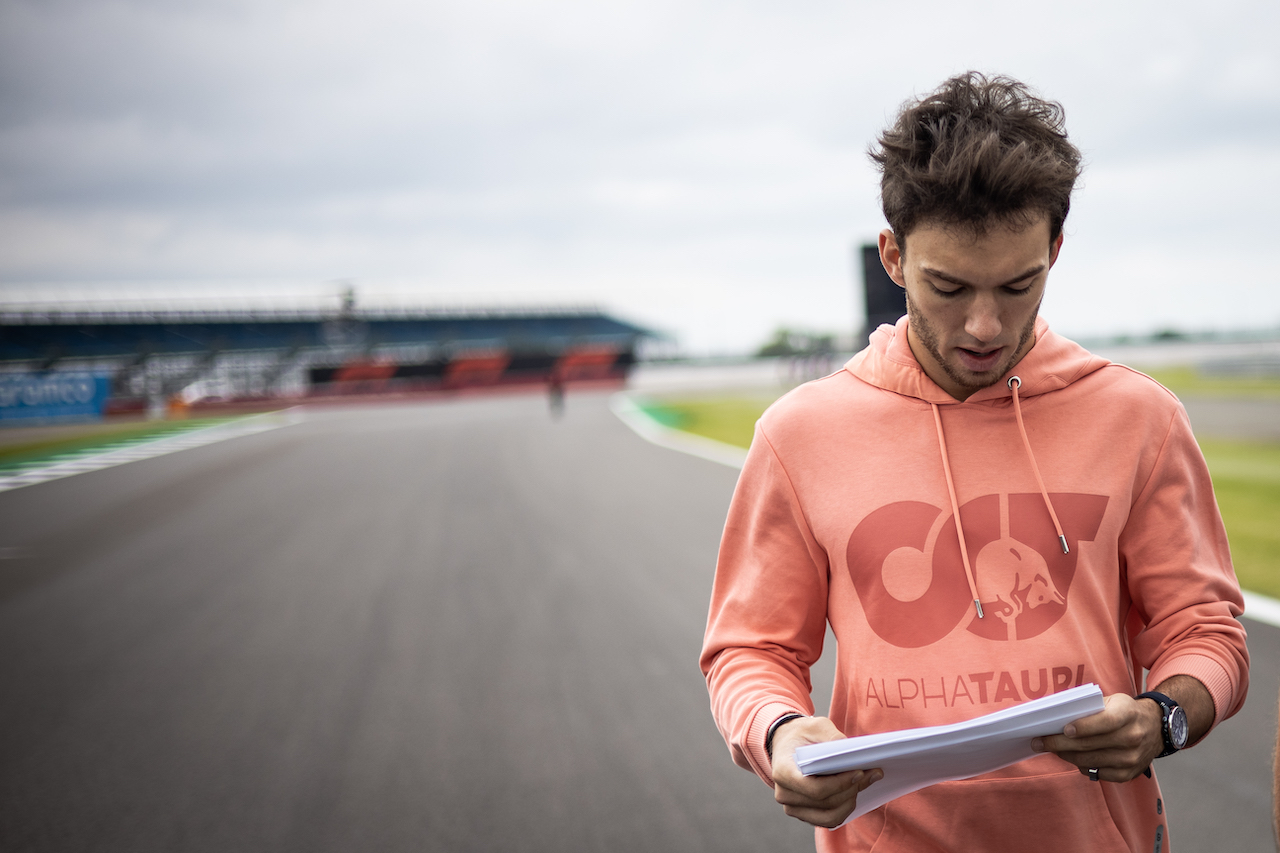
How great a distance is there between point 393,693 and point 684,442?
12549 mm

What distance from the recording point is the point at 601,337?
261ft

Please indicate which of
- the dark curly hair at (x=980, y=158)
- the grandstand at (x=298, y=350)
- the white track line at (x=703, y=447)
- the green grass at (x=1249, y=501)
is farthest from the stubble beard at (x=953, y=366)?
the grandstand at (x=298, y=350)

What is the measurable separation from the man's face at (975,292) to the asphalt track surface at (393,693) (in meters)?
2.22

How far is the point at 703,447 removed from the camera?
50.9 ft

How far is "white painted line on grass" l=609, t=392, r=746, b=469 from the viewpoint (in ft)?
45.2

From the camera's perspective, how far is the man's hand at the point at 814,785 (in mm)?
1190

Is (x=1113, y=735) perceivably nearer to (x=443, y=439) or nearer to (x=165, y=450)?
(x=443, y=439)

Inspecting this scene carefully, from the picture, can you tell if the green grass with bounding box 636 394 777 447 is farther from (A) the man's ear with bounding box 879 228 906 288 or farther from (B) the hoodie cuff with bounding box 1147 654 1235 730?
(B) the hoodie cuff with bounding box 1147 654 1235 730

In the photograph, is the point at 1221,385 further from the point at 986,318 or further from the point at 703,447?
the point at 986,318

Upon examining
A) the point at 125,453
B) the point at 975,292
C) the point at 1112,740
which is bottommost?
the point at 125,453

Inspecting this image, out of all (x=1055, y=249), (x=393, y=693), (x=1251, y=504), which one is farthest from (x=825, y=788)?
(x=1251, y=504)

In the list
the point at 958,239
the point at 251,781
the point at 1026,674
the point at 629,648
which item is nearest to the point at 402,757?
the point at 251,781

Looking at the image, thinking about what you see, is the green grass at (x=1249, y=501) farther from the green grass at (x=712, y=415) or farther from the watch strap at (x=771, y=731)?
the watch strap at (x=771, y=731)

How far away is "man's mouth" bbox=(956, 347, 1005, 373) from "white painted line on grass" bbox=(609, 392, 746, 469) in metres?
8.24
